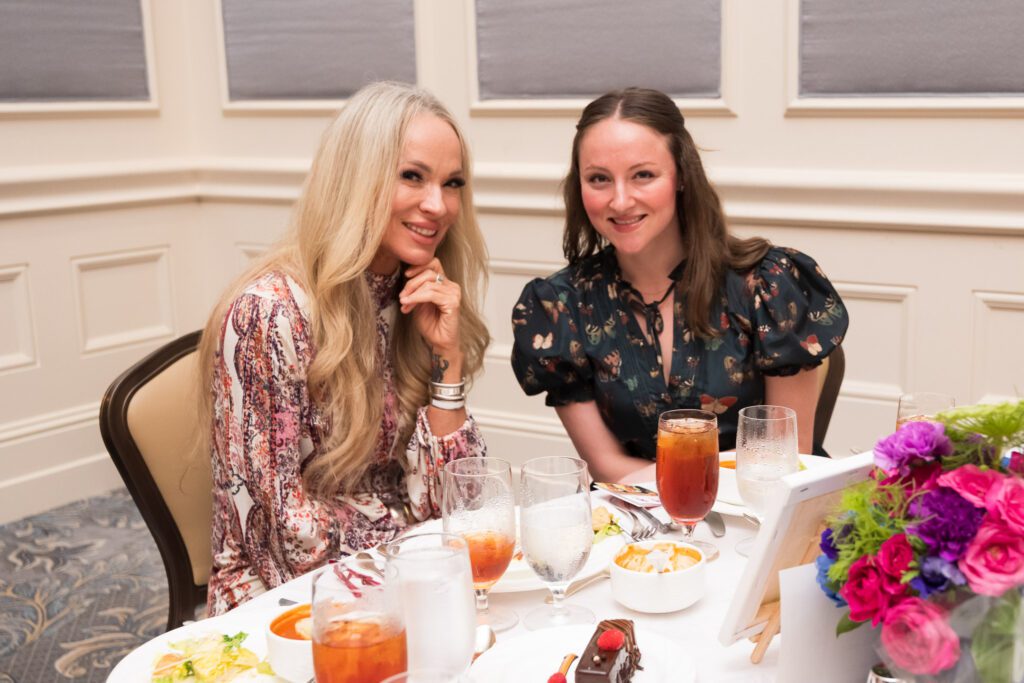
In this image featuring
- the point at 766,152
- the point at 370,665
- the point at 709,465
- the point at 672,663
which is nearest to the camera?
the point at 370,665

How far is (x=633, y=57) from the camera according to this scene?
3479 millimetres

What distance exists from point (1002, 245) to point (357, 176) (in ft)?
6.19

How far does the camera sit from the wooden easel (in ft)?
3.58

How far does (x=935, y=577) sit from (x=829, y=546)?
111mm

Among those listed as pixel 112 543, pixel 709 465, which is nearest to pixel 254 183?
pixel 112 543

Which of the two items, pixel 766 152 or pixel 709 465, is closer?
pixel 709 465

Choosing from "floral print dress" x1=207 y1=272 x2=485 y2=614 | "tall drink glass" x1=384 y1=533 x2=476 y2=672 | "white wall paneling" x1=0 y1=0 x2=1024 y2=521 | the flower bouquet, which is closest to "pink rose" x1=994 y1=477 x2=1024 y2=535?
the flower bouquet

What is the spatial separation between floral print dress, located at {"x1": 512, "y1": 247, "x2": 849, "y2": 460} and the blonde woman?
261mm

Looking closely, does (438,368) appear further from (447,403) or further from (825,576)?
(825,576)

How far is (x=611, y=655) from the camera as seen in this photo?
1.12m

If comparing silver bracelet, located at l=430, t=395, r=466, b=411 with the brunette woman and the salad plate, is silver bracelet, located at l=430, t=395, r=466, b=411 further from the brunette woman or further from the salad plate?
the salad plate

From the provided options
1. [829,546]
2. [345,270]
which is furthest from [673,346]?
[829,546]

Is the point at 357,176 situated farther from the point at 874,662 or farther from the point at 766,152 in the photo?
the point at 766,152

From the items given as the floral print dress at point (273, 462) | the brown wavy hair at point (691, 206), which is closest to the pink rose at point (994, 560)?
the floral print dress at point (273, 462)
